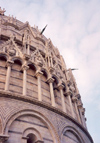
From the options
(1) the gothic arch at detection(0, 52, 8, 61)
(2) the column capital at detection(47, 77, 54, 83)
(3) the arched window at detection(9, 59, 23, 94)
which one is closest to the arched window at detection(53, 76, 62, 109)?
(2) the column capital at detection(47, 77, 54, 83)

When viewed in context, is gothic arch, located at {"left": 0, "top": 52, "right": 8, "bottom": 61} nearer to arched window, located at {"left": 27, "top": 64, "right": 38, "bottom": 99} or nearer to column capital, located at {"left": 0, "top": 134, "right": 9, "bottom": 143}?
arched window, located at {"left": 27, "top": 64, "right": 38, "bottom": 99}

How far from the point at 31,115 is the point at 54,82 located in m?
4.78

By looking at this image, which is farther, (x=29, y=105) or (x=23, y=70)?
(x=23, y=70)

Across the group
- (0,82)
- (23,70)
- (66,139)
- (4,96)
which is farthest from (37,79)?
(66,139)

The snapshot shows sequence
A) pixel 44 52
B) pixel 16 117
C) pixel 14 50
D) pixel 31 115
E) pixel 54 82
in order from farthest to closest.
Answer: pixel 44 52
pixel 54 82
pixel 14 50
pixel 31 115
pixel 16 117

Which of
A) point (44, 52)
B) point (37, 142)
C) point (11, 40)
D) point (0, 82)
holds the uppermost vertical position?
point (44, 52)

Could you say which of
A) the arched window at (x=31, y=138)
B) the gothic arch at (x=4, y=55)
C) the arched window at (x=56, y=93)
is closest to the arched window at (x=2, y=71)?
the gothic arch at (x=4, y=55)

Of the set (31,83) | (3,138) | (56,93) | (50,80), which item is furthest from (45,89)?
(3,138)

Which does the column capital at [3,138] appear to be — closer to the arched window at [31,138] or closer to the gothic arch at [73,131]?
the arched window at [31,138]

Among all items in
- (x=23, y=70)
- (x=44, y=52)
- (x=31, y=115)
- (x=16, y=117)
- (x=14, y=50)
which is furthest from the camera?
(x=44, y=52)

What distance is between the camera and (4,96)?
27.9 feet

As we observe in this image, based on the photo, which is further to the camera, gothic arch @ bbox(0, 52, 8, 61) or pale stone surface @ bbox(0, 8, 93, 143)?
gothic arch @ bbox(0, 52, 8, 61)

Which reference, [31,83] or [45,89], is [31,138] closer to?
[31,83]

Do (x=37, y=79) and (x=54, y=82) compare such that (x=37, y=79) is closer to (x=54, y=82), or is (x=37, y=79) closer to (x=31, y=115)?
(x=54, y=82)
